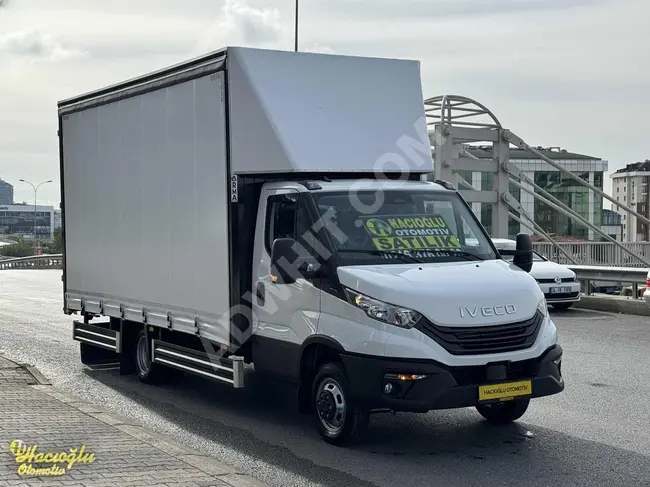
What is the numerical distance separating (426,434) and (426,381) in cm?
134

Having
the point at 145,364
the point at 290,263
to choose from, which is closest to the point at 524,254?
the point at 290,263

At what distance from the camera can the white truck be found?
24.7ft

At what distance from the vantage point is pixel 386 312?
7.51 m

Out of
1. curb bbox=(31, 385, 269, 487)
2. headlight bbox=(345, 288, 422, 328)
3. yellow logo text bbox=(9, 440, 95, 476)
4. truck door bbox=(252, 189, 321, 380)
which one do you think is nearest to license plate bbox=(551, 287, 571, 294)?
truck door bbox=(252, 189, 321, 380)

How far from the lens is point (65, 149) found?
1345 centimetres

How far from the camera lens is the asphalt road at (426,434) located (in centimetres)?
716

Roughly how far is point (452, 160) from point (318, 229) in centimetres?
2112

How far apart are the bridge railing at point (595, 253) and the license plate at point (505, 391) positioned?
65.5 ft

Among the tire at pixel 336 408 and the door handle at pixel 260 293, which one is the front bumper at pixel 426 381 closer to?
the tire at pixel 336 408

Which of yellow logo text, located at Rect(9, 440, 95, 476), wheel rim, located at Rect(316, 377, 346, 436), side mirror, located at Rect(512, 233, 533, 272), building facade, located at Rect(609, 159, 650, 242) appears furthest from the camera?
building facade, located at Rect(609, 159, 650, 242)

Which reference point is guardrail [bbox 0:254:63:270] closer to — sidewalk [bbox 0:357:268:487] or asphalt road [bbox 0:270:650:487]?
asphalt road [bbox 0:270:650:487]

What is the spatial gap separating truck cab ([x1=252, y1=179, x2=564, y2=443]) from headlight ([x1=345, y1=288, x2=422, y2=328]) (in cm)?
1

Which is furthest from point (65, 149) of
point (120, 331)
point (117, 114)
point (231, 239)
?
point (231, 239)

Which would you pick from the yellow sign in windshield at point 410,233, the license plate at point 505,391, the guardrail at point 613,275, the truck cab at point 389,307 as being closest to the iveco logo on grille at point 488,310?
the truck cab at point 389,307
